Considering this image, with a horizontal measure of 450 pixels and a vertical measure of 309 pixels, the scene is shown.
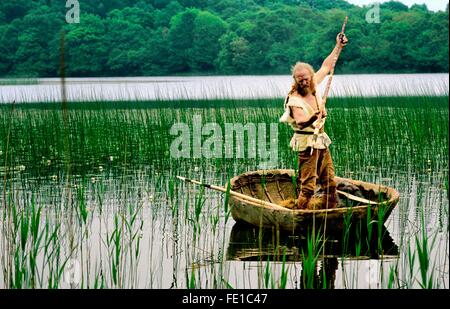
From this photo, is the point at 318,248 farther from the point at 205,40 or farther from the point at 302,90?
the point at 205,40

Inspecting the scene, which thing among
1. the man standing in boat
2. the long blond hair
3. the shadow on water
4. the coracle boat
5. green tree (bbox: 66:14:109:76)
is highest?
green tree (bbox: 66:14:109:76)

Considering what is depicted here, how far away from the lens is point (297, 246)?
5.18 m

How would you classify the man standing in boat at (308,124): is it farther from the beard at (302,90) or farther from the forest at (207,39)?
the forest at (207,39)

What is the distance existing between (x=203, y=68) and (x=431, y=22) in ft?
43.1

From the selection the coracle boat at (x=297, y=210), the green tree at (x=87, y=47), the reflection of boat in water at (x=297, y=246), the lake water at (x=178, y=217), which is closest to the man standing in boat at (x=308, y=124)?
the coracle boat at (x=297, y=210)

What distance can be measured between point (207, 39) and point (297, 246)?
33.2 m

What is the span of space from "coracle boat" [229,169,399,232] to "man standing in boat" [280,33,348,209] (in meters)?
0.18

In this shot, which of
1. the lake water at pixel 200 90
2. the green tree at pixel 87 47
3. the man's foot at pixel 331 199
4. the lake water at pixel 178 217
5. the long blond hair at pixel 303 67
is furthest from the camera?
the green tree at pixel 87 47

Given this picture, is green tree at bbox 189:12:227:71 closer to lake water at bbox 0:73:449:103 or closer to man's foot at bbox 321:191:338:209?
lake water at bbox 0:73:449:103

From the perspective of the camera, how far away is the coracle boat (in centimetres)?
506

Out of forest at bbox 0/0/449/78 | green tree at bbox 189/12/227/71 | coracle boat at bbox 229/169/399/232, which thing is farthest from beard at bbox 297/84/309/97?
green tree at bbox 189/12/227/71

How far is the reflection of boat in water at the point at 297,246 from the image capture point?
491 centimetres

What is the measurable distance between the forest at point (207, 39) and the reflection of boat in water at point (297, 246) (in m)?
27.4
